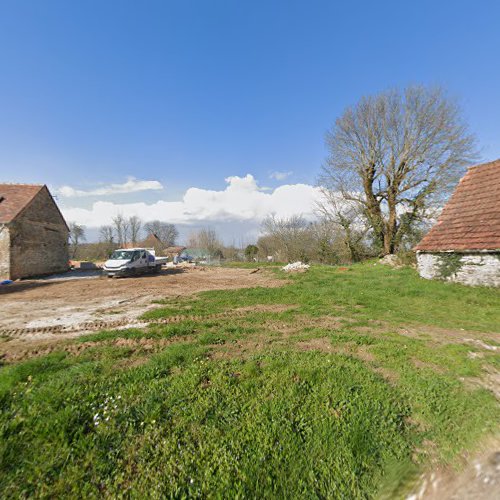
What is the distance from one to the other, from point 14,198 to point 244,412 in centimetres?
2501

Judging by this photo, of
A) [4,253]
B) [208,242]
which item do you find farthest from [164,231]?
[4,253]

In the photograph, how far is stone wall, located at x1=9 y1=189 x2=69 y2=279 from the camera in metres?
16.6

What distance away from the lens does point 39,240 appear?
18.6 meters

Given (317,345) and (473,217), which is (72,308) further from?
(473,217)

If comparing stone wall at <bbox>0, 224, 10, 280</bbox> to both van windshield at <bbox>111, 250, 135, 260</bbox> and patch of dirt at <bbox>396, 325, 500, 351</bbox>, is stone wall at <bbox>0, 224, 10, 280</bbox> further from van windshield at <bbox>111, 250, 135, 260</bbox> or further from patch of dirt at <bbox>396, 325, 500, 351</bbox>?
patch of dirt at <bbox>396, 325, 500, 351</bbox>

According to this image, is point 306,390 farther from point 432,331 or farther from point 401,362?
point 432,331

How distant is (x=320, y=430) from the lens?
2355 millimetres

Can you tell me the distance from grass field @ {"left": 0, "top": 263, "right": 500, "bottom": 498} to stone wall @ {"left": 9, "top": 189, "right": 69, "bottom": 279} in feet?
58.7

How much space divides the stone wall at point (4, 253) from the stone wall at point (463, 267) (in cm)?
2565

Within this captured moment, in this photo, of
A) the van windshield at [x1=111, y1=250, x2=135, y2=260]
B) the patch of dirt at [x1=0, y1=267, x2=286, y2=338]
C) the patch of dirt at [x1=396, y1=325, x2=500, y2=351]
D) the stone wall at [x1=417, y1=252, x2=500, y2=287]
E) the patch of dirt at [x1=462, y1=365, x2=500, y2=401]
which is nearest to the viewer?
the patch of dirt at [x1=462, y1=365, x2=500, y2=401]

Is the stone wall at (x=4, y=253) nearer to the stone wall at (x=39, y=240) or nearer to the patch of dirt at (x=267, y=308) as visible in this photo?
the stone wall at (x=39, y=240)

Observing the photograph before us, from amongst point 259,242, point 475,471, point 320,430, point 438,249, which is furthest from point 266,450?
point 259,242

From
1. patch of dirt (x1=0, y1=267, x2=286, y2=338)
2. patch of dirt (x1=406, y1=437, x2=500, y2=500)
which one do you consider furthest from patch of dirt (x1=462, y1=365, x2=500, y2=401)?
patch of dirt (x1=0, y1=267, x2=286, y2=338)

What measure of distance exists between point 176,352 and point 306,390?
2239 mm
